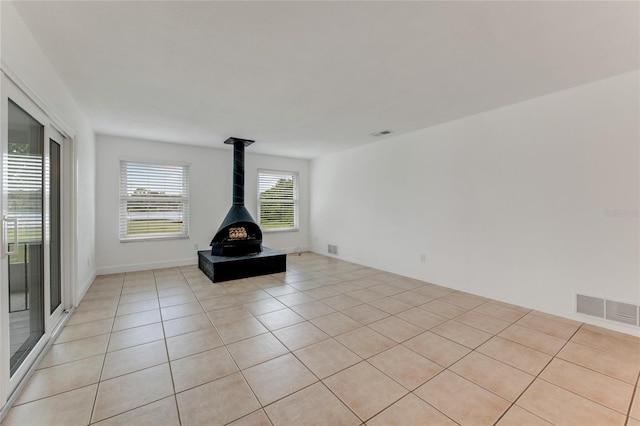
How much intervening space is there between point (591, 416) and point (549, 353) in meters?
0.74

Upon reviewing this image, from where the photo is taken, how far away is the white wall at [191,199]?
4645 millimetres

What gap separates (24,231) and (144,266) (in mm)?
3267

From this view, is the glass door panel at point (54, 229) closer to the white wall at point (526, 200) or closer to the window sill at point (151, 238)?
the window sill at point (151, 238)

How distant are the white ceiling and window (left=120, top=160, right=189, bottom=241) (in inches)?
56.1

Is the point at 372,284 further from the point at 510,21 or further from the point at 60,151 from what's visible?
the point at 60,151

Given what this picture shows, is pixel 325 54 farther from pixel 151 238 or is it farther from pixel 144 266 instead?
pixel 144 266

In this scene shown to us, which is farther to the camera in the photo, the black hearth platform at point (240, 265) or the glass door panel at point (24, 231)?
the black hearth platform at point (240, 265)

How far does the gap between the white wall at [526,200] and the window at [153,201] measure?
3884 mm

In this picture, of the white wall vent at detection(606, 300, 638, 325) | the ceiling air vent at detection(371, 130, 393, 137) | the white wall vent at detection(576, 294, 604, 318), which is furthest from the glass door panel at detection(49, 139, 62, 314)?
the white wall vent at detection(606, 300, 638, 325)

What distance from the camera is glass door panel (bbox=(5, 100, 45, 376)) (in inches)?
69.7

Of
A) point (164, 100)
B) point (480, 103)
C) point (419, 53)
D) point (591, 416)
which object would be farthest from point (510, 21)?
point (164, 100)

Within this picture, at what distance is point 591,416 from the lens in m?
1.57

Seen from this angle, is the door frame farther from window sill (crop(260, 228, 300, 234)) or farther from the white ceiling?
window sill (crop(260, 228, 300, 234))

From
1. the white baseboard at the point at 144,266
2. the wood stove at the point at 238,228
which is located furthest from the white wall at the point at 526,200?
the white baseboard at the point at 144,266
